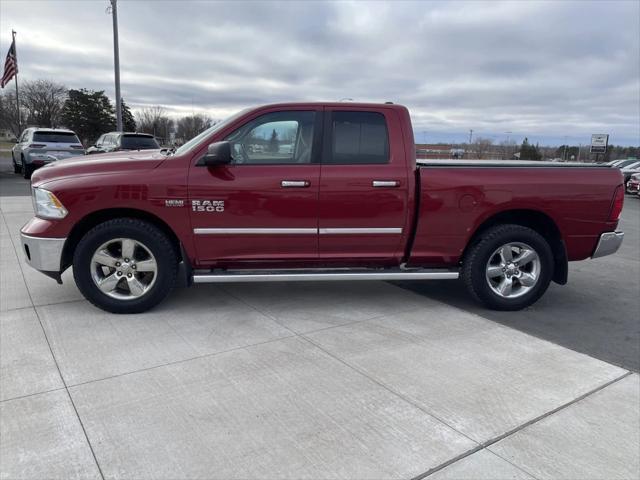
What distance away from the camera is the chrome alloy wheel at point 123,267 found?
4285mm

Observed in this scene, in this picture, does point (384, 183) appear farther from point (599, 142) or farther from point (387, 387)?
point (599, 142)

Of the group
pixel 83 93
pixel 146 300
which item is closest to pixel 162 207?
pixel 146 300

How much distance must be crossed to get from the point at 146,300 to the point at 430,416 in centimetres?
270

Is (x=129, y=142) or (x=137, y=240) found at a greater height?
(x=129, y=142)

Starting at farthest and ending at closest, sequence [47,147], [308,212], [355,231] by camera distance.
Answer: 1. [47,147]
2. [355,231]
3. [308,212]

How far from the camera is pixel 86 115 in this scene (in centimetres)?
5147

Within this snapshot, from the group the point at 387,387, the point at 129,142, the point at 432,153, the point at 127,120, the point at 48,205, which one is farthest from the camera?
the point at 127,120

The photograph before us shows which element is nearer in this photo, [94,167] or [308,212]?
[94,167]

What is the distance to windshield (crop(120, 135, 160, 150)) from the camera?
49.8 ft

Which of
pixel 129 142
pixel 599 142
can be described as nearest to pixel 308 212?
pixel 129 142

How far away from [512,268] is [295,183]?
231 cm

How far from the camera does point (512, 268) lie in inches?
190

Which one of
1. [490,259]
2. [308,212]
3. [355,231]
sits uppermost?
[308,212]

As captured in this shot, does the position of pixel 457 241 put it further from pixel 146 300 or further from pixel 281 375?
pixel 146 300
